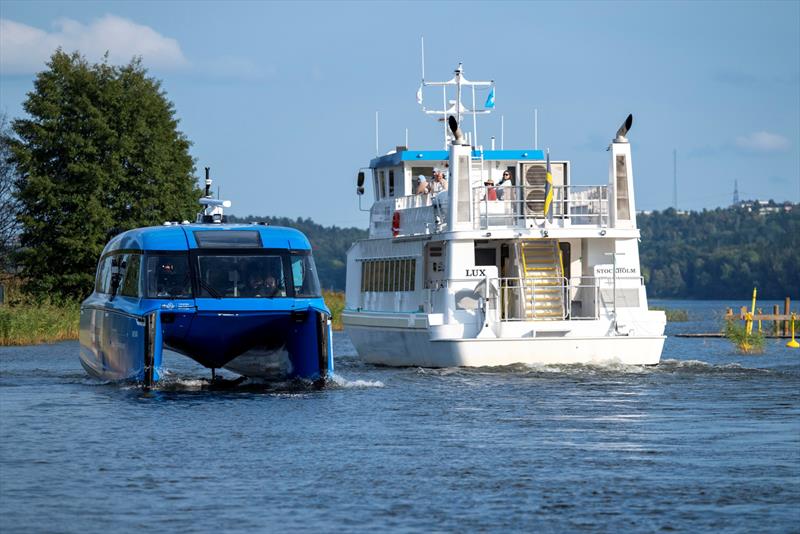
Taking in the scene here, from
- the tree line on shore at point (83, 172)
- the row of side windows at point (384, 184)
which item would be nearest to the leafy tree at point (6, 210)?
the tree line on shore at point (83, 172)

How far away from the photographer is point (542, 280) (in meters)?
30.6

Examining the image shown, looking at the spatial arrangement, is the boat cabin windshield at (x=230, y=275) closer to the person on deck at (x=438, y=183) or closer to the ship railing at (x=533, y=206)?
the ship railing at (x=533, y=206)

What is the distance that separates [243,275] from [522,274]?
7.65 meters

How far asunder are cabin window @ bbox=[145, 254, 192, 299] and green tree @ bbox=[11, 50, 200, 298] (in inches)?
1400

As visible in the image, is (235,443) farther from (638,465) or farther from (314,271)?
(314,271)

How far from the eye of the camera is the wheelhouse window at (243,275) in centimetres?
2445

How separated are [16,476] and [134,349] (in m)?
8.56

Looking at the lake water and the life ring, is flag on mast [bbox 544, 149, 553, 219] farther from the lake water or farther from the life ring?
the life ring

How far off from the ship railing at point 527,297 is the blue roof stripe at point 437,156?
4.03 m

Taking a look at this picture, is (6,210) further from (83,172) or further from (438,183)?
(438,183)

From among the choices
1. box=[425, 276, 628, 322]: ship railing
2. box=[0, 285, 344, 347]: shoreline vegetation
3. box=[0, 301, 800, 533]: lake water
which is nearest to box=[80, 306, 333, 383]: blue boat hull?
box=[0, 301, 800, 533]: lake water

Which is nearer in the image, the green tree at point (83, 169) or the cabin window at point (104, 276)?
the cabin window at point (104, 276)

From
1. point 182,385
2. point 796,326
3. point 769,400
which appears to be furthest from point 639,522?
point 796,326

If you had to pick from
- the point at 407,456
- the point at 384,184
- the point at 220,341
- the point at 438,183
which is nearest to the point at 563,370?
the point at 438,183
